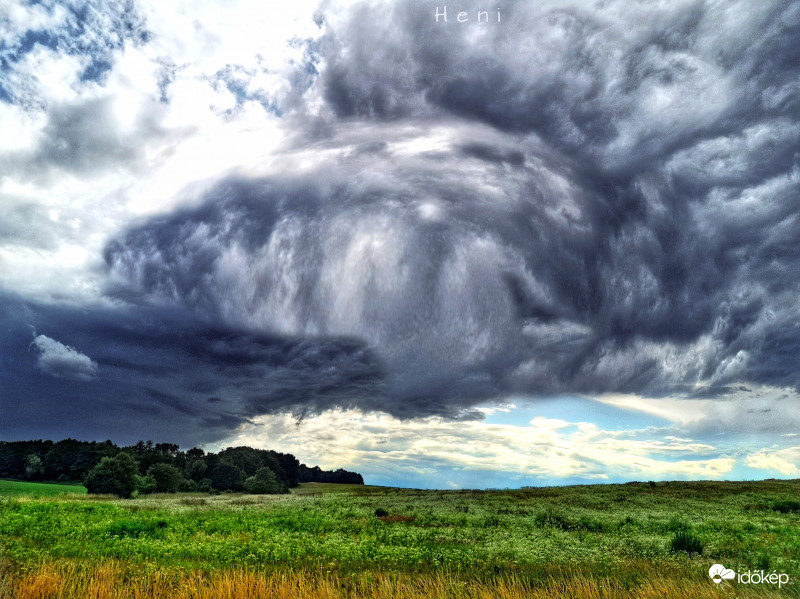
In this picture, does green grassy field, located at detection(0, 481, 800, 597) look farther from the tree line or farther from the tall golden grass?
the tree line

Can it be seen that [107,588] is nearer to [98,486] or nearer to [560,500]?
[560,500]

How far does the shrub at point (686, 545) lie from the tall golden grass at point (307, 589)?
9.88 meters

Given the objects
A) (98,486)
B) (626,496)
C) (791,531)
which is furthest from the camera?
(98,486)

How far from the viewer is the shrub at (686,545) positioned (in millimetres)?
25969

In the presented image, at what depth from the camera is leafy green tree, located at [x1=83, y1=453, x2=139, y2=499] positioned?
91000mm

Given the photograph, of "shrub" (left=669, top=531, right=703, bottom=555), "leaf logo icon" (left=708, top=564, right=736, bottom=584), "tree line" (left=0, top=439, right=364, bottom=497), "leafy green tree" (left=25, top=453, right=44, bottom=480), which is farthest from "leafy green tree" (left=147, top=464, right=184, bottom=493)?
"leaf logo icon" (left=708, top=564, right=736, bottom=584)

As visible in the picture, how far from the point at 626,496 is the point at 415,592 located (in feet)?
194

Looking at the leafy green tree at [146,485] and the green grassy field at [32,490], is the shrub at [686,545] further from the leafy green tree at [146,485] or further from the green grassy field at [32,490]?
the leafy green tree at [146,485]

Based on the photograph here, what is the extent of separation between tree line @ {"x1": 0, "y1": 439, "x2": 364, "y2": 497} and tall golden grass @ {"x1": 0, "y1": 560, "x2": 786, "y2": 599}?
87.2m

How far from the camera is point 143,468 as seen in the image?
125 metres

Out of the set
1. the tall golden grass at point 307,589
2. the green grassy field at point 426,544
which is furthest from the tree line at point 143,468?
the tall golden grass at point 307,589

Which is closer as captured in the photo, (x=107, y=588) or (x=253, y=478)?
(x=107, y=588)

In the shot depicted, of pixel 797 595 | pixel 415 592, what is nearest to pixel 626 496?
pixel 797 595

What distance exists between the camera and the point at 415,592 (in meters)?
15.4
